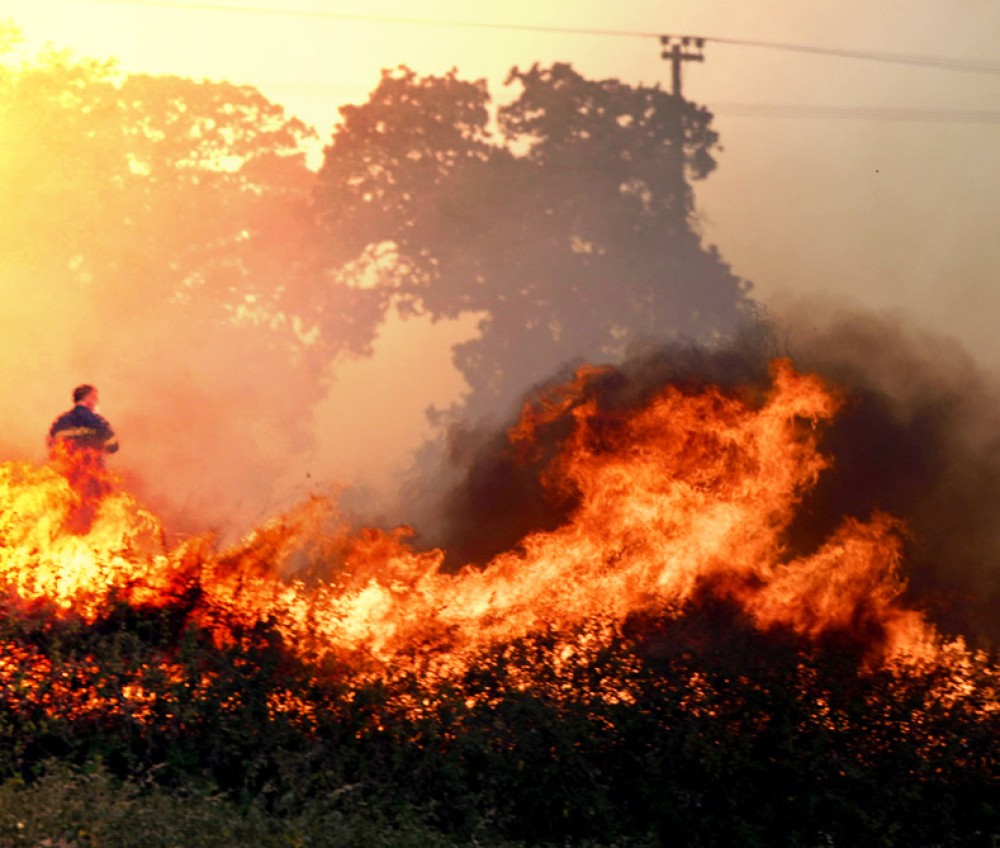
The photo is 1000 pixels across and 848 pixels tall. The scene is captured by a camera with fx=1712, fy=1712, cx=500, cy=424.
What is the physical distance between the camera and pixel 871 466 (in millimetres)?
14164

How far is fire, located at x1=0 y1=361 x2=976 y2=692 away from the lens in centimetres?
1238

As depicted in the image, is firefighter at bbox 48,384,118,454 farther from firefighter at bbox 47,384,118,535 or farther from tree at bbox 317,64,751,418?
tree at bbox 317,64,751,418

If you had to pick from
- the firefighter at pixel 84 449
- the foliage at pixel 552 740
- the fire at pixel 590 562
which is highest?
the firefighter at pixel 84 449

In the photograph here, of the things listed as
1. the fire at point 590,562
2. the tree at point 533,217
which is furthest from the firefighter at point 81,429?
the tree at point 533,217

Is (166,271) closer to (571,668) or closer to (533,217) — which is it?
(533,217)

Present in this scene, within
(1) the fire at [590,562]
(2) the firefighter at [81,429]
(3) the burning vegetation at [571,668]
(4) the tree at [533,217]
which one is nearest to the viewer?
(3) the burning vegetation at [571,668]

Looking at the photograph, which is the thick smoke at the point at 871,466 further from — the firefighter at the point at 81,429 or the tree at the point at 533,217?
the tree at the point at 533,217

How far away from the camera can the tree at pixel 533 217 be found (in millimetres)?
41688

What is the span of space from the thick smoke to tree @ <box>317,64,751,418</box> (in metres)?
24.8

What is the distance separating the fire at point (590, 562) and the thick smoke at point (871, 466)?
0.16 meters

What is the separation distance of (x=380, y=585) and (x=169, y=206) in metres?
34.3

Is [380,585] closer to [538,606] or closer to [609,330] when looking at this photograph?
[538,606]

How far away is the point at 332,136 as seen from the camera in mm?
46531

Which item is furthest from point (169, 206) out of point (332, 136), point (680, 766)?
point (680, 766)
